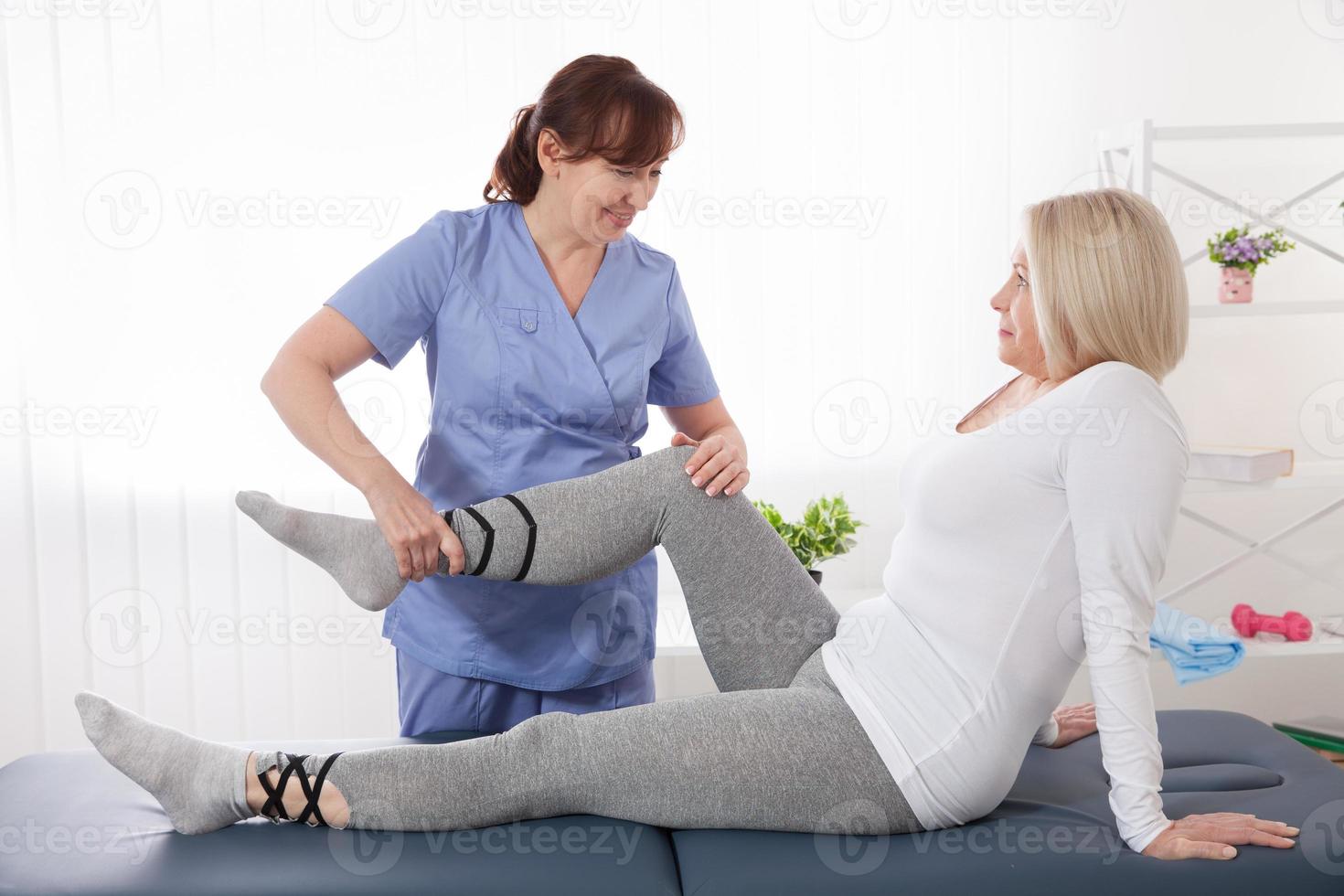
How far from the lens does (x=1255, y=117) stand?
8.46 ft

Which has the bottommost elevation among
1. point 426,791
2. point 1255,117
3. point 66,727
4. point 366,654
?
point 66,727

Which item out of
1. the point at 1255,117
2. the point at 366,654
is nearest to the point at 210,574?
the point at 366,654

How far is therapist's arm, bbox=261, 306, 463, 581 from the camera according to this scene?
4.20 ft

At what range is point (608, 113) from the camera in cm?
140

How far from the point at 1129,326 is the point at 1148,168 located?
127 centimetres

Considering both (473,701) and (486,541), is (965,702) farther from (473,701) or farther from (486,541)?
(473,701)

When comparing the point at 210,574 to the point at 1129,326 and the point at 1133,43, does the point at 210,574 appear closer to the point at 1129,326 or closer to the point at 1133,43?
the point at 1129,326
